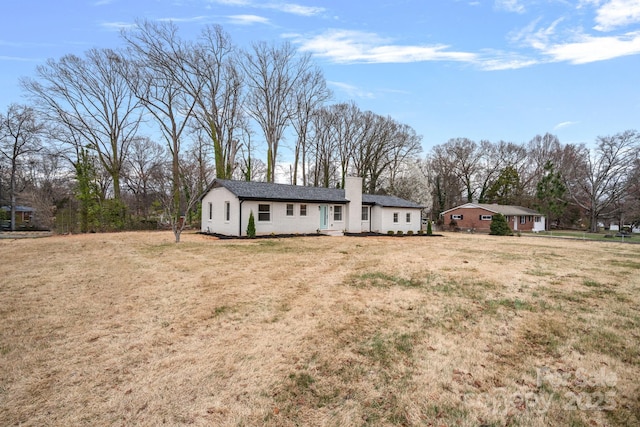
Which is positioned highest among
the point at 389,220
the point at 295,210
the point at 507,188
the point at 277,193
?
the point at 507,188

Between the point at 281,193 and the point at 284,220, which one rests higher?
the point at 281,193

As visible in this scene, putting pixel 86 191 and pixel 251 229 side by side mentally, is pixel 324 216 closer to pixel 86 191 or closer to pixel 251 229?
pixel 251 229

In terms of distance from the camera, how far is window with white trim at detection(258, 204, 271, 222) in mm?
18531

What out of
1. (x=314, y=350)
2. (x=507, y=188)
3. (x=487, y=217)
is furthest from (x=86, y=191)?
(x=507, y=188)

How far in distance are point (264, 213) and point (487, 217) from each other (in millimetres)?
27406

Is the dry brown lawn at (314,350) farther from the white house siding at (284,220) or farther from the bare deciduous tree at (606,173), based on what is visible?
the bare deciduous tree at (606,173)

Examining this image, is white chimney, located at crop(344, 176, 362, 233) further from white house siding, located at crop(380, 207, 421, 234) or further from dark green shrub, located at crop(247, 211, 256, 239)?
dark green shrub, located at crop(247, 211, 256, 239)

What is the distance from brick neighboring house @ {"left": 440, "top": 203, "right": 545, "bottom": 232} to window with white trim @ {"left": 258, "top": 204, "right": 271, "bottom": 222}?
24.7 meters

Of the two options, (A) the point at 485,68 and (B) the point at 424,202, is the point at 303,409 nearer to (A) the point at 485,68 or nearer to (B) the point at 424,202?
(A) the point at 485,68

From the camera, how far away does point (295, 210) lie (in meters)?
19.8

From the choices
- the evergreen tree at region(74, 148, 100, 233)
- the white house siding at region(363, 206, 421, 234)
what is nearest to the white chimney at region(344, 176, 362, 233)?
the white house siding at region(363, 206, 421, 234)

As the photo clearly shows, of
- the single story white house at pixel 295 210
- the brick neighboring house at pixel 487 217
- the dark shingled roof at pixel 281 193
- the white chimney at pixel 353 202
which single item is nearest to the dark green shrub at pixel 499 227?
the brick neighboring house at pixel 487 217

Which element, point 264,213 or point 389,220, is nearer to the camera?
point 264,213

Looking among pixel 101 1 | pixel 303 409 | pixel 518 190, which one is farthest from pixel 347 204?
pixel 518 190
